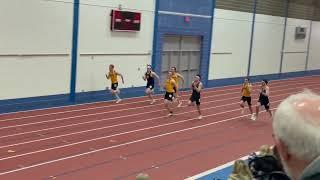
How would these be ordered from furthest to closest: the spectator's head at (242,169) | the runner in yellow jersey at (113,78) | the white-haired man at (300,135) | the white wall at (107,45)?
1. the runner in yellow jersey at (113,78)
2. the white wall at (107,45)
3. the spectator's head at (242,169)
4. the white-haired man at (300,135)

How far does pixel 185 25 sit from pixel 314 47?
16.7 meters

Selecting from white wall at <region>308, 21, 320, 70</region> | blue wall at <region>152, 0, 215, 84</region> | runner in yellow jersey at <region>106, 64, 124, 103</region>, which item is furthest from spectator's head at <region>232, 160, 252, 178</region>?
white wall at <region>308, 21, 320, 70</region>

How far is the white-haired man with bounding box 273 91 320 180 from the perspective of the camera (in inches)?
58.2

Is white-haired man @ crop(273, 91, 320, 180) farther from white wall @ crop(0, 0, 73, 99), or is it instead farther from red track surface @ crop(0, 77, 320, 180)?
white wall @ crop(0, 0, 73, 99)

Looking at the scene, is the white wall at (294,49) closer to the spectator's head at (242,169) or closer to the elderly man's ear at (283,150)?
the spectator's head at (242,169)

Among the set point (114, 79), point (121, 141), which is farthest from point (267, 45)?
point (121, 141)

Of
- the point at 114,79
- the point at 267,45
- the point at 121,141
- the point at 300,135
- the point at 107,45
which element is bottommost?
the point at 121,141

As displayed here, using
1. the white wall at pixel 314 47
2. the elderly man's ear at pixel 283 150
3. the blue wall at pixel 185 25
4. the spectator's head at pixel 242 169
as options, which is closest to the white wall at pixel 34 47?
the blue wall at pixel 185 25

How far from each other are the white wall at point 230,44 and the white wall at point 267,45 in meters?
1.00

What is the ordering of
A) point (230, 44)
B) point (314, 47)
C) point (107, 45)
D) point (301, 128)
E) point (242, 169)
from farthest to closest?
point (314, 47) → point (230, 44) → point (107, 45) → point (242, 169) → point (301, 128)

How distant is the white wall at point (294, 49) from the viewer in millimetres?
29812

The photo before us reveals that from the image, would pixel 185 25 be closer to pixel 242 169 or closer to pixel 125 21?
pixel 125 21

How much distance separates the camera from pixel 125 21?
17.2 m

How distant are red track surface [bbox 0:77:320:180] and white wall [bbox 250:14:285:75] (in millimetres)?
10217
